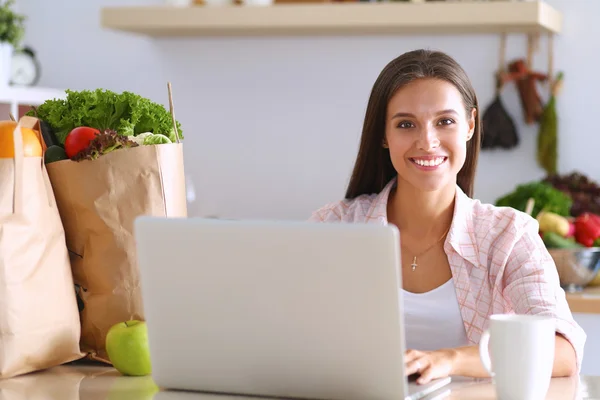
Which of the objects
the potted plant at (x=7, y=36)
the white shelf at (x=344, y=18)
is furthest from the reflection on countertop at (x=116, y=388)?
the potted plant at (x=7, y=36)

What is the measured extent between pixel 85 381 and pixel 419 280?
2.41 feet

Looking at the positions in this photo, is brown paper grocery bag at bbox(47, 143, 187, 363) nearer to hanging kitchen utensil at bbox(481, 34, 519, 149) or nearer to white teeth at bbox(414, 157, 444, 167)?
white teeth at bbox(414, 157, 444, 167)

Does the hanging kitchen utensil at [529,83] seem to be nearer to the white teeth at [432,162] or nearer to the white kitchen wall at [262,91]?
the white kitchen wall at [262,91]

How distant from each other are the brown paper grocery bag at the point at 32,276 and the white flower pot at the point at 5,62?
1975 millimetres

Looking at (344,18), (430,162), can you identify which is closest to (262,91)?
(344,18)

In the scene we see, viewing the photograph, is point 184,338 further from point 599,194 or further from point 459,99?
point 599,194

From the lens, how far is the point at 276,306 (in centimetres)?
109

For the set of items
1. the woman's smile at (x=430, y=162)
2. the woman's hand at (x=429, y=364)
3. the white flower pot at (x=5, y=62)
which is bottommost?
the woman's hand at (x=429, y=364)

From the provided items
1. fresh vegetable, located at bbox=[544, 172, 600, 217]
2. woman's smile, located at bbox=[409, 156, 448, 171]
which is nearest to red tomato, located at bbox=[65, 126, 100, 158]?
woman's smile, located at bbox=[409, 156, 448, 171]

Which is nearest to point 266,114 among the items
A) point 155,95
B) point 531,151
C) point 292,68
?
point 292,68

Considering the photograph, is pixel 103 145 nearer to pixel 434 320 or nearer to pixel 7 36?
pixel 434 320

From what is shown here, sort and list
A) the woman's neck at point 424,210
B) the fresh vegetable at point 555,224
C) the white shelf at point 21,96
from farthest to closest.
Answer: the white shelf at point 21,96 < the fresh vegetable at point 555,224 < the woman's neck at point 424,210

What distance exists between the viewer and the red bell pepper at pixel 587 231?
2.58 m

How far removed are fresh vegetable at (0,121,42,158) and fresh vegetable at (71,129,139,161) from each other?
0.06m
